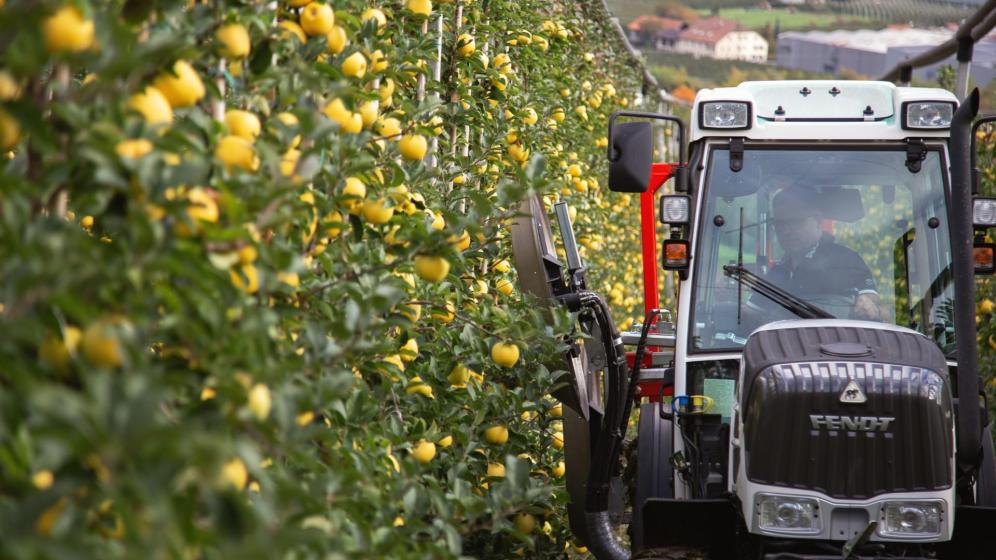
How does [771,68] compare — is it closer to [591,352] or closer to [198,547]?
[591,352]

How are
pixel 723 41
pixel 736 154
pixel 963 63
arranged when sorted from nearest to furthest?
pixel 736 154
pixel 963 63
pixel 723 41

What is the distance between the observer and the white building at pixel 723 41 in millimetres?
16562

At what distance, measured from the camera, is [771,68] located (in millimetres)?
16781

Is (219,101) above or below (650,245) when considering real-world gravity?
above

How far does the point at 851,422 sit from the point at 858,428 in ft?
0.08

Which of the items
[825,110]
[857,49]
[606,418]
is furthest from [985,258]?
[857,49]

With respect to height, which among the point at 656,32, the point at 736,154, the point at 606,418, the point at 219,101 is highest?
the point at 219,101

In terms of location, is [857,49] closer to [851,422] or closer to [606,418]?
[606,418]

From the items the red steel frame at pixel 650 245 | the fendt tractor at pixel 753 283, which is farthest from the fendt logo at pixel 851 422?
the red steel frame at pixel 650 245

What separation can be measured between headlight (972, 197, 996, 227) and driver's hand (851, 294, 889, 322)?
40cm

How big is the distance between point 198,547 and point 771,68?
16.3 meters

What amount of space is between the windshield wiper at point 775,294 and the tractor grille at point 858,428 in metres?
0.69

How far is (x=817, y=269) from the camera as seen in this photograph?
3.79 meters

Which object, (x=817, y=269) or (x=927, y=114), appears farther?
(x=927, y=114)
